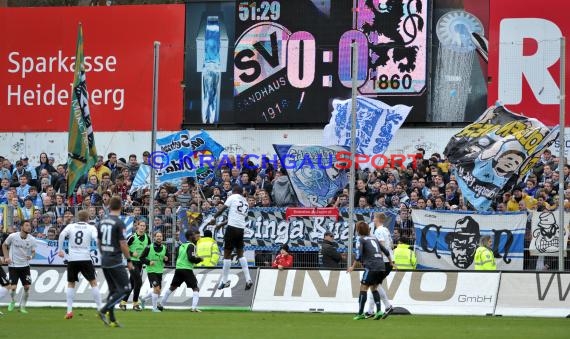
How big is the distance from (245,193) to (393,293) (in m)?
5.92

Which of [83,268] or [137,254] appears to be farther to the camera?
[137,254]

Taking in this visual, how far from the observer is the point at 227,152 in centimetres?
3816

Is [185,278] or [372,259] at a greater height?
[372,259]

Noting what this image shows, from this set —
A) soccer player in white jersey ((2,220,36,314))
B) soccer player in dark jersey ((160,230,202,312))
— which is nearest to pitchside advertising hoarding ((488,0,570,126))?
soccer player in dark jersey ((160,230,202,312))

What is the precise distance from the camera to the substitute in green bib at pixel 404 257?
93.2ft

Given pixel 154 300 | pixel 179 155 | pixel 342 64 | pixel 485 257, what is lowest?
pixel 154 300

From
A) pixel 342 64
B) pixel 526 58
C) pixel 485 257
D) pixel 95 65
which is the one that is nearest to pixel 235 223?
pixel 485 257

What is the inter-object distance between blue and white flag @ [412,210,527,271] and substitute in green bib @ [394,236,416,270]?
47cm

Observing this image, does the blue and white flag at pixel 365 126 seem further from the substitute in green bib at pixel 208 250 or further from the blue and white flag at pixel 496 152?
the substitute in green bib at pixel 208 250

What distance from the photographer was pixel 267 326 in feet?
71.2

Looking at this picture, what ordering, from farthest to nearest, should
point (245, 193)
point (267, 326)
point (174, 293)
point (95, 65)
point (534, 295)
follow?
point (95, 65) < point (245, 193) < point (174, 293) < point (534, 295) < point (267, 326)

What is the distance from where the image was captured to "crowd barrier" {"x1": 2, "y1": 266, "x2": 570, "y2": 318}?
26938mm

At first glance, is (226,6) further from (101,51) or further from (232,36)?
(101,51)

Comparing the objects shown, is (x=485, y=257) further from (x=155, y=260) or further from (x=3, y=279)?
(x=3, y=279)
